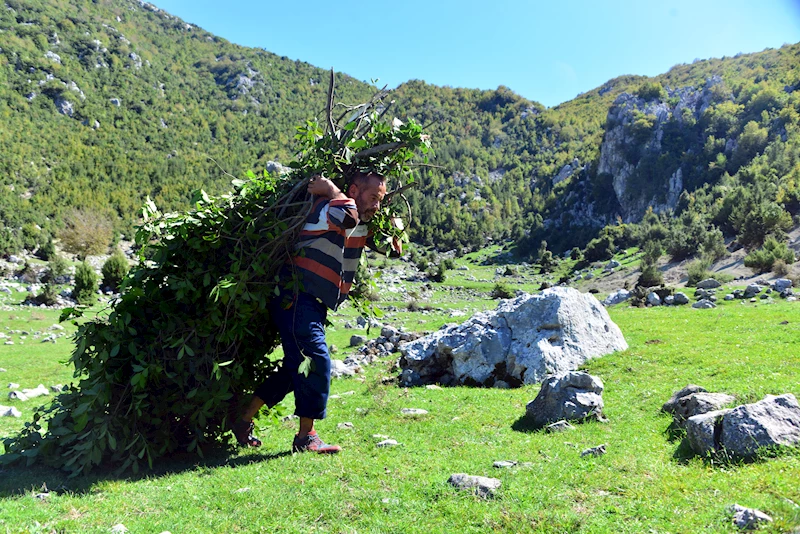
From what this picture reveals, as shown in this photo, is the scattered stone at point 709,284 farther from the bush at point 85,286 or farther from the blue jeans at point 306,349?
the bush at point 85,286

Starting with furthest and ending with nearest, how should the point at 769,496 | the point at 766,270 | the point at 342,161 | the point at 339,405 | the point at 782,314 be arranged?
the point at 766,270 → the point at 782,314 → the point at 339,405 → the point at 342,161 → the point at 769,496

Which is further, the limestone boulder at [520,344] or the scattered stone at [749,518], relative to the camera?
the limestone boulder at [520,344]

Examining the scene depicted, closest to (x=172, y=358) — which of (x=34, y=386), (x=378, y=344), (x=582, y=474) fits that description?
(x=582, y=474)

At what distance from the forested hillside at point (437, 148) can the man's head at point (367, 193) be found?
18288 millimetres

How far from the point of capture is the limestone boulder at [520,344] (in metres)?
10.4

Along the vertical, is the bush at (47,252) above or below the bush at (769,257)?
below

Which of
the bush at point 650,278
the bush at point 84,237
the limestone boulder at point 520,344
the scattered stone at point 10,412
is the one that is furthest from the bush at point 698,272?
the bush at point 84,237

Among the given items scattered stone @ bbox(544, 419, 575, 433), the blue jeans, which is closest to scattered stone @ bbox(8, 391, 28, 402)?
the blue jeans

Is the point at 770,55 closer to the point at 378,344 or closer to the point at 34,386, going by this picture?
the point at 378,344

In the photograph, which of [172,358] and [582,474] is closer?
[582,474]

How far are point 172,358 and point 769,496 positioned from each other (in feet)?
18.1

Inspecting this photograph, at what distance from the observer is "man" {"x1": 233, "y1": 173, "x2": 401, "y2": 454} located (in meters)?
5.39

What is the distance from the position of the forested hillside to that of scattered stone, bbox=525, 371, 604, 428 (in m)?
17.9

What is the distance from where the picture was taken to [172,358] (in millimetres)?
5215
